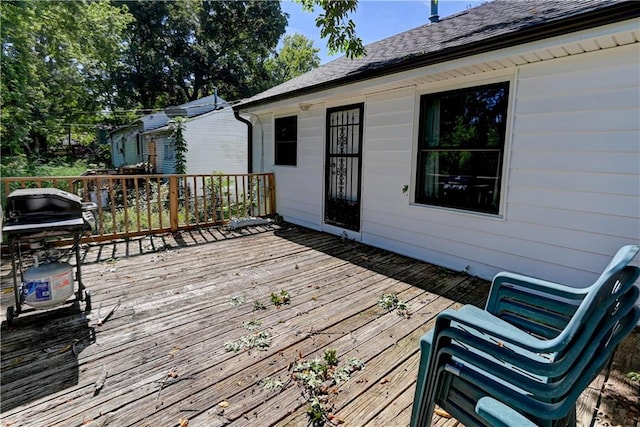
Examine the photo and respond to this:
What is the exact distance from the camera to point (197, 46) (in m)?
21.0

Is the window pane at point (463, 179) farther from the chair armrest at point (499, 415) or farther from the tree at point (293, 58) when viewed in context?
the tree at point (293, 58)

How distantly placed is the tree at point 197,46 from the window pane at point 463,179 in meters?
21.0

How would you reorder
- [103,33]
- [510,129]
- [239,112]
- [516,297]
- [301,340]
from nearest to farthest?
[516,297], [301,340], [510,129], [239,112], [103,33]

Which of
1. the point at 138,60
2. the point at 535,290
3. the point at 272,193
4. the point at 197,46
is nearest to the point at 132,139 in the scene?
the point at 138,60

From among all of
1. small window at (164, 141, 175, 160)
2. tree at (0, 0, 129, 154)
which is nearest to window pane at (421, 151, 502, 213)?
tree at (0, 0, 129, 154)

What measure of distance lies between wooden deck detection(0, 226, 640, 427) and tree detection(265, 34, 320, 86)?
2259 cm

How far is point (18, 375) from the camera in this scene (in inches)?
76.2

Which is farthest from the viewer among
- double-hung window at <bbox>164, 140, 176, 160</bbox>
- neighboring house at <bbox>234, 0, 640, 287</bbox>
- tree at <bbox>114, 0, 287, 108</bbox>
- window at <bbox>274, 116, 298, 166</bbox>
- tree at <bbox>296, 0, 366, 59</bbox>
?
tree at <bbox>114, 0, 287, 108</bbox>

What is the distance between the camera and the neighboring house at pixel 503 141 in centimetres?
263

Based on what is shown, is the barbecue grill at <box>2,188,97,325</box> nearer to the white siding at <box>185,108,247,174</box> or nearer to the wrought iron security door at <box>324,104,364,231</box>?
the wrought iron security door at <box>324,104,364,231</box>

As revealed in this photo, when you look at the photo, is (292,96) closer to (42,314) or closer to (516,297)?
(42,314)

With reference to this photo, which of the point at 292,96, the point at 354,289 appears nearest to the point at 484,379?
the point at 354,289

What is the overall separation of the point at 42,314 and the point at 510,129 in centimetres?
468

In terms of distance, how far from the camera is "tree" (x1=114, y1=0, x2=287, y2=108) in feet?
66.8
